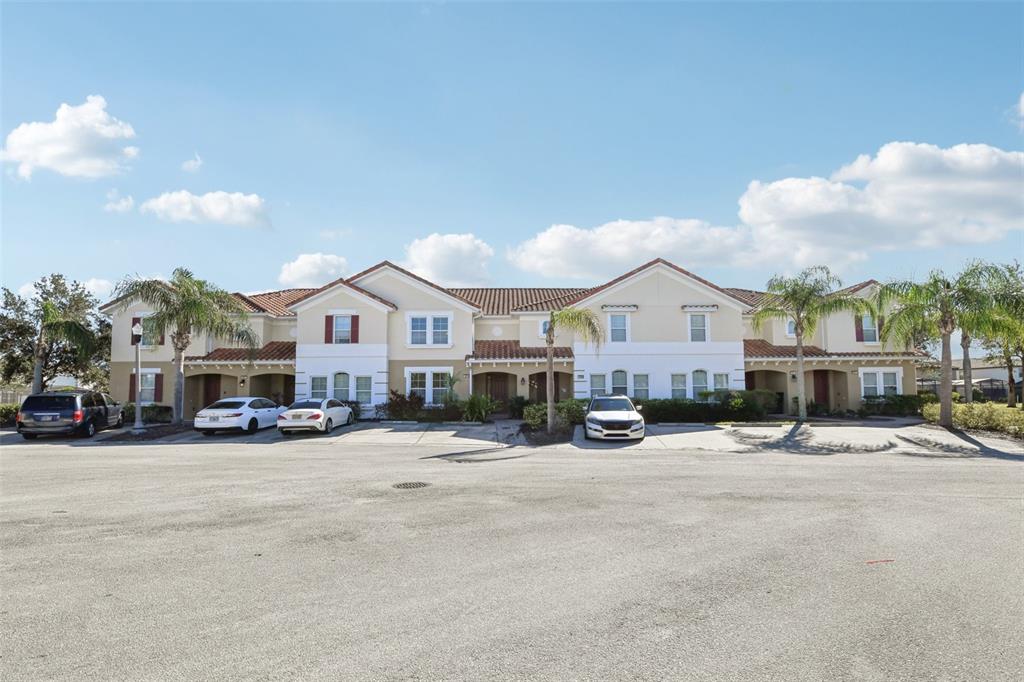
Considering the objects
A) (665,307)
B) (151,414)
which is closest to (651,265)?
(665,307)

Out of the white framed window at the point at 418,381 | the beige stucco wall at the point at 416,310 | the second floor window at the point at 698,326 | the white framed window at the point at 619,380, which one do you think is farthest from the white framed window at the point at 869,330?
the white framed window at the point at 418,381

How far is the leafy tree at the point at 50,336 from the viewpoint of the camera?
29.1 metres

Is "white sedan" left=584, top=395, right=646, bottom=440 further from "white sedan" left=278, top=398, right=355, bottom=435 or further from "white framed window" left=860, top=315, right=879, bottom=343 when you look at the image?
"white framed window" left=860, top=315, right=879, bottom=343

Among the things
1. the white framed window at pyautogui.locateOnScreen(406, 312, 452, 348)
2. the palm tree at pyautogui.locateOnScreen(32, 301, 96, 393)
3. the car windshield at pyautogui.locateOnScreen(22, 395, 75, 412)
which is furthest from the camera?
the white framed window at pyautogui.locateOnScreen(406, 312, 452, 348)

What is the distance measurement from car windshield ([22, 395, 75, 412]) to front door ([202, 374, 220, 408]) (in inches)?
384

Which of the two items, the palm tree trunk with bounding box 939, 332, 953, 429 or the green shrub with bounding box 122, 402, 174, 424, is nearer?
the palm tree trunk with bounding box 939, 332, 953, 429

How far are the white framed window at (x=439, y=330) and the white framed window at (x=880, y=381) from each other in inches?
794

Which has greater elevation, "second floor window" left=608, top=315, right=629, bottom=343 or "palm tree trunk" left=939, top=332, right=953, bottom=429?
"second floor window" left=608, top=315, right=629, bottom=343

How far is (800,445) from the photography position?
1939 centimetres

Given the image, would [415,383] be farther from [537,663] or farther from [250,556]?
[537,663]

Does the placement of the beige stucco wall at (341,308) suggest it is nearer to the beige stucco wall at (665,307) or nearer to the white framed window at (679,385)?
the beige stucco wall at (665,307)

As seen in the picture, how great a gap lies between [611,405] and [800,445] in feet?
19.6

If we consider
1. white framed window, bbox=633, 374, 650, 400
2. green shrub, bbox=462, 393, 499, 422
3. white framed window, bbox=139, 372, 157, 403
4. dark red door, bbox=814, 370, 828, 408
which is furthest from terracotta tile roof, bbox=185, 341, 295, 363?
dark red door, bbox=814, 370, 828, 408

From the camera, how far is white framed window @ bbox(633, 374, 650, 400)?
29.1 metres
